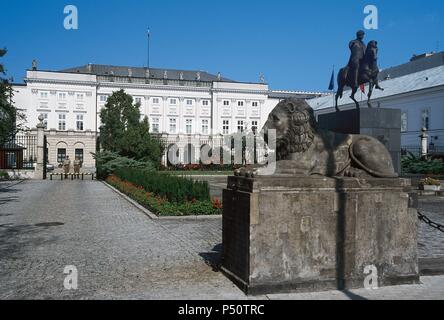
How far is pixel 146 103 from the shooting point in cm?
7800

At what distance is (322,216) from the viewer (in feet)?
17.8

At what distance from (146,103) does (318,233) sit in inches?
2944

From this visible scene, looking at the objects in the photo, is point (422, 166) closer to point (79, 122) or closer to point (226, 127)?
point (226, 127)

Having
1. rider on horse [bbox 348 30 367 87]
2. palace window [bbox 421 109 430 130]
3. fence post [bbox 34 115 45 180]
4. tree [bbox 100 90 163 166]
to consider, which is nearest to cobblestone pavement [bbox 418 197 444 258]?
rider on horse [bbox 348 30 367 87]

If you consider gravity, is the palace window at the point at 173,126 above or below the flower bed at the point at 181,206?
above


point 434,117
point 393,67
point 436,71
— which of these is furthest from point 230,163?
point 393,67

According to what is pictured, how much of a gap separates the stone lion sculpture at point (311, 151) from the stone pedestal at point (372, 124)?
5.89m

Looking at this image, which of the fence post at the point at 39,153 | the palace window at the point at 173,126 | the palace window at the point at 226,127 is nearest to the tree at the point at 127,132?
the fence post at the point at 39,153

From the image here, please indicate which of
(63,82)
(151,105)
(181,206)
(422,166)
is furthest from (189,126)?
(181,206)

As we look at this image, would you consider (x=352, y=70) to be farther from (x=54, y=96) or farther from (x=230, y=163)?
(x=54, y=96)

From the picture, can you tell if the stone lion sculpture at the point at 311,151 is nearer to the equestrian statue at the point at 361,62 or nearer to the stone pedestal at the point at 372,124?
the stone pedestal at the point at 372,124

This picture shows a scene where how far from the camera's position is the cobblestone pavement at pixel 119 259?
5.33m

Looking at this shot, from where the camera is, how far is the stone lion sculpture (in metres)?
5.85
